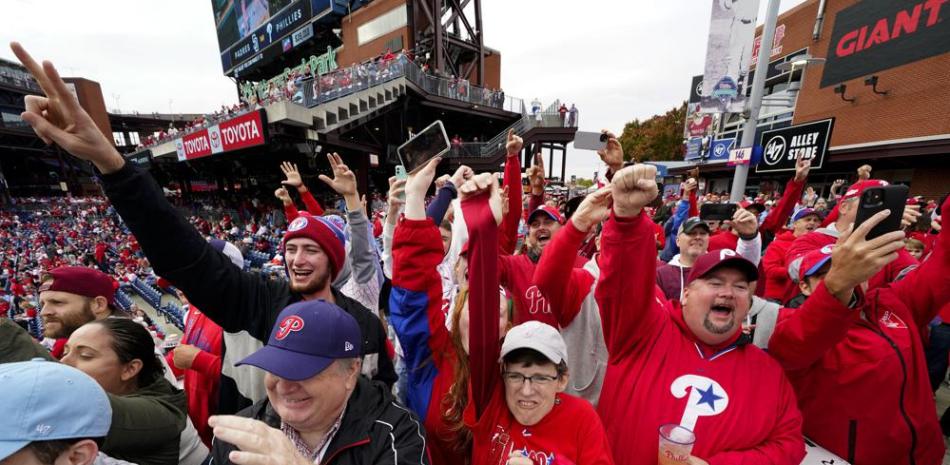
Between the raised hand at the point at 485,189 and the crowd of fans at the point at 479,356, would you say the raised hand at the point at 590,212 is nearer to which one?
the crowd of fans at the point at 479,356

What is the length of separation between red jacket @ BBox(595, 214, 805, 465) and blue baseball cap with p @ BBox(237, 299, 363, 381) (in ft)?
4.33

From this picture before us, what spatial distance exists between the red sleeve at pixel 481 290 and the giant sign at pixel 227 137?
44.6ft

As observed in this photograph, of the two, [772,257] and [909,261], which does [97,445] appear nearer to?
[909,261]

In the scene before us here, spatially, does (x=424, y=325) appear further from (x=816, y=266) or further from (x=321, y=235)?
(x=816, y=266)

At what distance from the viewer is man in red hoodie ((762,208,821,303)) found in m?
3.80

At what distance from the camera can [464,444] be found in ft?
5.81

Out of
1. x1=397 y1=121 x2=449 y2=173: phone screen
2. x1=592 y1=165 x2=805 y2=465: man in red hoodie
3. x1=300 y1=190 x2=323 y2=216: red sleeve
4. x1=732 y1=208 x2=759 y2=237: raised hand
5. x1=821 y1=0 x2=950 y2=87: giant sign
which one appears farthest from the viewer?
x1=821 y1=0 x2=950 y2=87: giant sign

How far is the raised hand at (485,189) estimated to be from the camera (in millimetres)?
1577

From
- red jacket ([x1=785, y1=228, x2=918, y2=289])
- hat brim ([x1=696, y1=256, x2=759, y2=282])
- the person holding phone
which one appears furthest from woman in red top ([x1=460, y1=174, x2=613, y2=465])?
red jacket ([x1=785, y1=228, x2=918, y2=289])

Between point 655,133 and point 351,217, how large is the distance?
45948mm

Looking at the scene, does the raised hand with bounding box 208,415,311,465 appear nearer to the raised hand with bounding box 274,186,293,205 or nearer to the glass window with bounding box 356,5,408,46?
the raised hand with bounding box 274,186,293,205

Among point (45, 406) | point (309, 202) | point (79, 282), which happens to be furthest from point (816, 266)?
point (309, 202)

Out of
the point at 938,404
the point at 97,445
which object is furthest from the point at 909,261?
the point at 97,445

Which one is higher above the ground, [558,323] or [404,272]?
[404,272]
